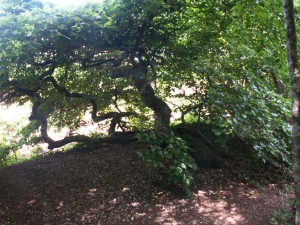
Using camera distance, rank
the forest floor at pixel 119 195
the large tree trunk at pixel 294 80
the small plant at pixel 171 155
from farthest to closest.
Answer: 1. the small plant at pixel 171 155
2. the forest floor at pixel 119 195
3. the large tree trunk at pixel 294 80

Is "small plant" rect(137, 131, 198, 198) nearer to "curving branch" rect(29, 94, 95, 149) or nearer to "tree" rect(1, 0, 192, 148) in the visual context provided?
"tree" rect(1, 0, 192, 148)

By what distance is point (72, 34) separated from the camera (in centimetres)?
405

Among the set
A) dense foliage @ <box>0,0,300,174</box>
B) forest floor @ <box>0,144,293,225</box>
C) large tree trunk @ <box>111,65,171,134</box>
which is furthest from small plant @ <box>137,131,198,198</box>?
large tree trunk @ <box>111,65,171,134</box>

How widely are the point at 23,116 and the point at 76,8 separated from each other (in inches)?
145

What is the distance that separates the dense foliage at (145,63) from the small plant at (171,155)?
69 cm

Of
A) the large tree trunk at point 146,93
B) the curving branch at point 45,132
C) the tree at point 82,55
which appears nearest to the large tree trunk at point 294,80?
the tree at point 82,55

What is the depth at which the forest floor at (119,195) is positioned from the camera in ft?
12.4

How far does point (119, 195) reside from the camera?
4359 mm

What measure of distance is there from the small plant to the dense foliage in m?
0.69

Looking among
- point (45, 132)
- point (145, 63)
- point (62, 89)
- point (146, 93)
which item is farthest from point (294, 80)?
point (45, 132)

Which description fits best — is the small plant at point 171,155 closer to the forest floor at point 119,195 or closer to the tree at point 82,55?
the forest floor at point 119,195

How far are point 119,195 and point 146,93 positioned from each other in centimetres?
203

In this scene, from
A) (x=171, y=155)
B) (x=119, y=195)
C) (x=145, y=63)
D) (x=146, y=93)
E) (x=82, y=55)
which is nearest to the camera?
(x=171, y=155)

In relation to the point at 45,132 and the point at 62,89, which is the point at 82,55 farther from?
the point at 45,132
